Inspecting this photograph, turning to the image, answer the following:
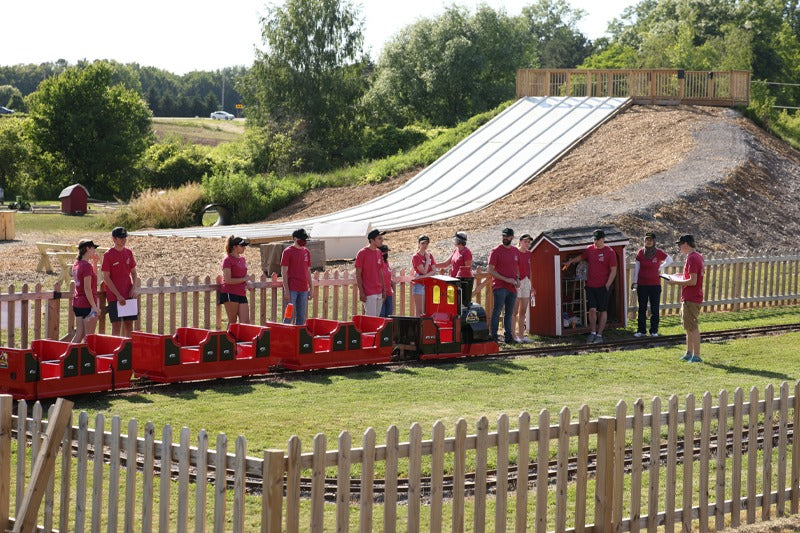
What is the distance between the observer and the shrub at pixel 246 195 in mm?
44344

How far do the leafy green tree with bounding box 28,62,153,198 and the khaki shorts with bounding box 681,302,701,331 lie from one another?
176ft

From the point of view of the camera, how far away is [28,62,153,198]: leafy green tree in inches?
2670

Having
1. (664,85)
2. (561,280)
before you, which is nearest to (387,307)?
(561,280)

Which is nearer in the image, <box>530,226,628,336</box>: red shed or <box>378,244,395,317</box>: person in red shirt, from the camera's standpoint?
<box>378,244,395,317</box>: person in red shirt

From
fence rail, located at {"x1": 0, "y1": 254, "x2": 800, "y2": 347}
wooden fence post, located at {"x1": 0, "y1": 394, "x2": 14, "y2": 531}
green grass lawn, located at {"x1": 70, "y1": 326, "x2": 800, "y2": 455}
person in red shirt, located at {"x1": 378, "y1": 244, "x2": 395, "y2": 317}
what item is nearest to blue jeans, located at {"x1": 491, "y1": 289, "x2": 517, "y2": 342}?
fence rail, located at {"x1": 0, "y1": 254, "x2": 800, "y2": 347}

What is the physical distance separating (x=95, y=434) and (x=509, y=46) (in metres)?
65.0

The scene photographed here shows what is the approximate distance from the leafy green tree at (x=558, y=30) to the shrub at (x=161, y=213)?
310ft

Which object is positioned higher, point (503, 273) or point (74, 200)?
point (74, 200)

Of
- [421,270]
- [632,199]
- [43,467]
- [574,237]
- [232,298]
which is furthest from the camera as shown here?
[632,199]

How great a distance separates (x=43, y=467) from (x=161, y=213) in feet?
112

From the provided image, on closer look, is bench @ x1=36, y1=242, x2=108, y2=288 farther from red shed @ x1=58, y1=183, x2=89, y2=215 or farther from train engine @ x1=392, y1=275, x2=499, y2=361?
red shed @ x1=58, y1=183, x2=89, y2=215

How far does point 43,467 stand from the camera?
855 centimetres

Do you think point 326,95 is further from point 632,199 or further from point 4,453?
point 4,453

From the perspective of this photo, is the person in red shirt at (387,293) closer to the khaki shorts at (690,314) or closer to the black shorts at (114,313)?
the black shorts at (114,313)
